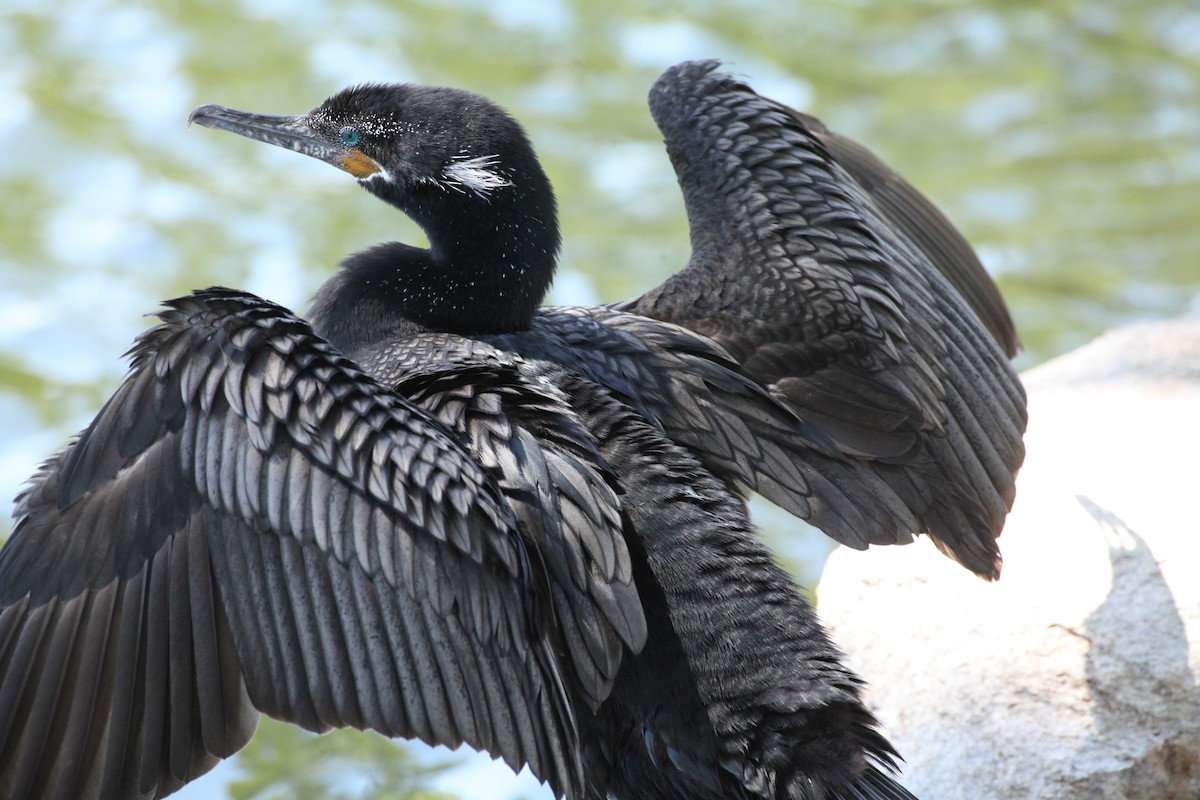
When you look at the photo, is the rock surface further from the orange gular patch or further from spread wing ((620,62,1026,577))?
the orange gular patch

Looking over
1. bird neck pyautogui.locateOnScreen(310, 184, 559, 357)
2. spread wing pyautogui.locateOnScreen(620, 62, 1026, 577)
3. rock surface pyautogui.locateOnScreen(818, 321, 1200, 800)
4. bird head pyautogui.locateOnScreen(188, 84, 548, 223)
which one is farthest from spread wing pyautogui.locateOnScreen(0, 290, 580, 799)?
rock surface pyautogui.locateOnScreen(818, 321, 1200, 800)

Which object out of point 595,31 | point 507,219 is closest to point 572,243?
point 595,31

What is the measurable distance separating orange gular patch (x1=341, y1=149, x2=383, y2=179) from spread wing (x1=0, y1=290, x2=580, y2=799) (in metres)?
1.14

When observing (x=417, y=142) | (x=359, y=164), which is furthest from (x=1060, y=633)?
(x=359, y=164)

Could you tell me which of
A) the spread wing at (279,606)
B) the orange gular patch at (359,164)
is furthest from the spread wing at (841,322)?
the spread wing at (279,606)

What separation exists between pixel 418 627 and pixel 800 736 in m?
0.95

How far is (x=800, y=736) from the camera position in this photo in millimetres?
3611

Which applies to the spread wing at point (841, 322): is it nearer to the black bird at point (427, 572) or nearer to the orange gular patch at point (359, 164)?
the black bird at point (427, 572)

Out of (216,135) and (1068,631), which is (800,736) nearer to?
(1068,631)

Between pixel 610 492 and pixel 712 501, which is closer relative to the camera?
pixel 610 492

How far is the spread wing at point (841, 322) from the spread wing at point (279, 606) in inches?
42.6

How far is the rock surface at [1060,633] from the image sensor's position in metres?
4.46

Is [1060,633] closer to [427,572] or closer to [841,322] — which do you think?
[841,322]

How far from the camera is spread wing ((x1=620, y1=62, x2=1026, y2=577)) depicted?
14.1ft
